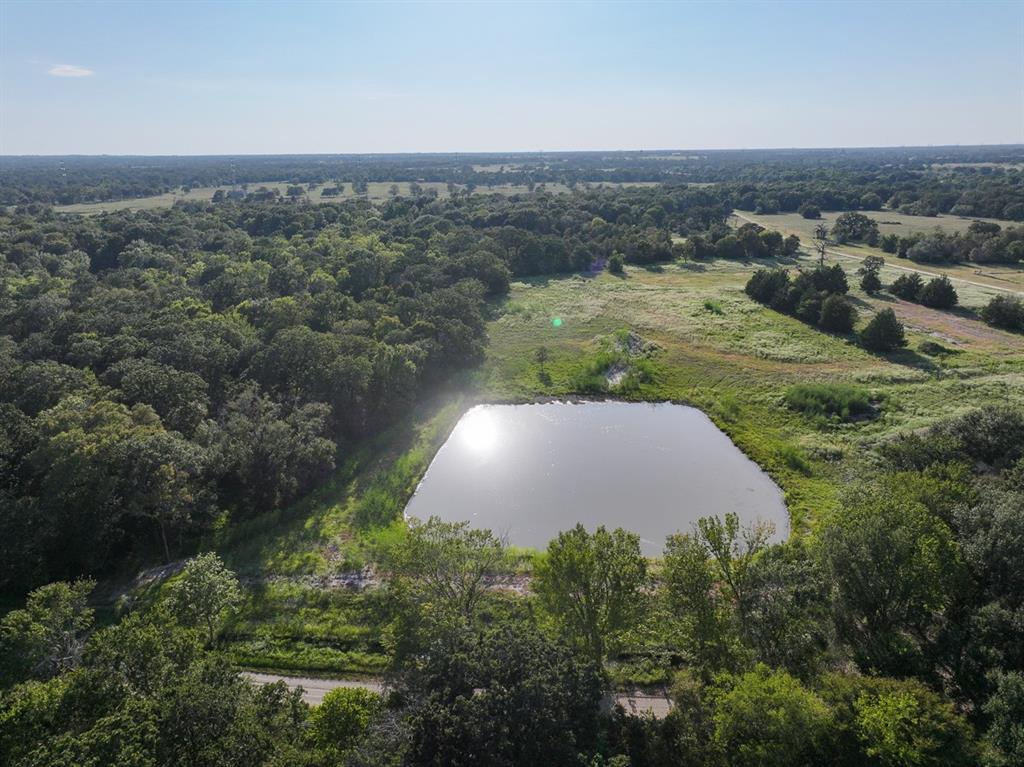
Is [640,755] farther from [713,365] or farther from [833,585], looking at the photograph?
[713,365]

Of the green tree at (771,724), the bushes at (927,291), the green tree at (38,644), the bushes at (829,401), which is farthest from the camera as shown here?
the bushes at (927,291)

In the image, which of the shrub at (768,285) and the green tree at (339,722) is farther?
the shrub at (768,285)

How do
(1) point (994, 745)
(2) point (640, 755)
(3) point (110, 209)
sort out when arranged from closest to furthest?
(1) point (994, 745)
(2) point (640, 755)
(3) point (110, 209)

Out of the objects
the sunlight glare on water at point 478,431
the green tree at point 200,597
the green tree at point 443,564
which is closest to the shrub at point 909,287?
the sunlight glare on water at point 478,431

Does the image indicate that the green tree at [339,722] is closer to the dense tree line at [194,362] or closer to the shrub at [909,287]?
the dense tree line at [194,362]

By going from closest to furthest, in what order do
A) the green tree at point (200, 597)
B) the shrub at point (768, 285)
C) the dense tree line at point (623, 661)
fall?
the dense tree line at point (623, 661) → the green tree at point (200, 597) → the shrub at point (768, 285)

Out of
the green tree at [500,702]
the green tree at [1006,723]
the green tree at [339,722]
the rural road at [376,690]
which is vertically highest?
the green tree at [1006,723]

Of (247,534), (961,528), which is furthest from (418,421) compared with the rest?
(961,528)
